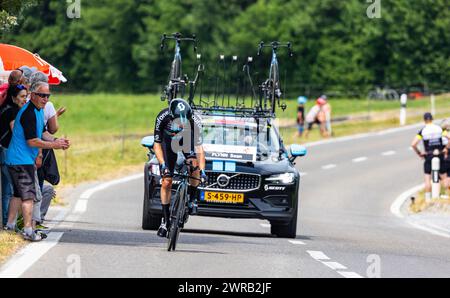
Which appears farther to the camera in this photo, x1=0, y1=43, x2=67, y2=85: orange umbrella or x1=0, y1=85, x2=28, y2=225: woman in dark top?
x1=0, y1=43, x2=67, y2=85: orange umbrella

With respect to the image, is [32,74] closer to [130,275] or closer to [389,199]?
[130,275]

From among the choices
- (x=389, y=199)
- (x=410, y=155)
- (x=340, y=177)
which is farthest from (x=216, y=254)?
(x=410, y=155)

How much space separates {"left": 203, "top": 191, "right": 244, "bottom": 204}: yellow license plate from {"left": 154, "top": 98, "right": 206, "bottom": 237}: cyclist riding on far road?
2.38 metres

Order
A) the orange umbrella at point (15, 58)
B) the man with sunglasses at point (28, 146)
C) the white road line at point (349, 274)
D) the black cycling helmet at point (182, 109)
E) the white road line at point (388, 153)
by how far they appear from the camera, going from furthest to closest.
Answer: the white road line at point (388, 153), the orange umbrella at point (15, 58), the man with sunglasses at point (28, 146), the black cycling helmet at point (182, 109), the white road line at point (349, 274)

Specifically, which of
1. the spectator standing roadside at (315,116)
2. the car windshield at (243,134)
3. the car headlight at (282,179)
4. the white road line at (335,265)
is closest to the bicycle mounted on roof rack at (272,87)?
the car windshield at (243,134)

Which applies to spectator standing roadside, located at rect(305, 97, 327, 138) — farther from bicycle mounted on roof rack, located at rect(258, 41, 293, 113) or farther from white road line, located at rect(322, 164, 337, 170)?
A: bicycle mounted on roof rack, located at rect(258, 41, 293, 113)

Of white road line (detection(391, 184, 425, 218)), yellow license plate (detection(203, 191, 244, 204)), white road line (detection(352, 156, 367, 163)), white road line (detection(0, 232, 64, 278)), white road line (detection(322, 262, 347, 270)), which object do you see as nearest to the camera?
white road line (detection(0, 232, 64, 278))

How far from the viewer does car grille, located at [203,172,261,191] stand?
706 inches

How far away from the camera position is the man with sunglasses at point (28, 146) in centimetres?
1505

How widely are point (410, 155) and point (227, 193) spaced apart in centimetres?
2354

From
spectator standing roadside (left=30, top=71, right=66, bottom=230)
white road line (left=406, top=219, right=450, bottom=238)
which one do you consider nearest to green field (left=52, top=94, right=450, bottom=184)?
white road line (left=406, top=219, right=450, bottom=238)

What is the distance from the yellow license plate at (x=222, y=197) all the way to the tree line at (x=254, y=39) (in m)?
58.5

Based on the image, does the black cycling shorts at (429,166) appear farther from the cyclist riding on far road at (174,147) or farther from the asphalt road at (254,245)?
the cyclist riding on far road at (174,147)

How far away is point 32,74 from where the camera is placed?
1526 cm
